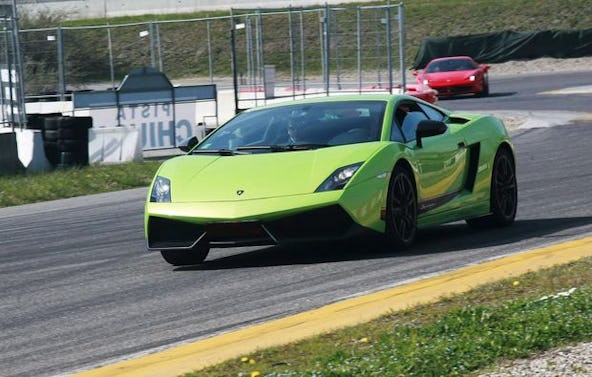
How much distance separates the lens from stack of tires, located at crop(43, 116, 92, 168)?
21672 mm

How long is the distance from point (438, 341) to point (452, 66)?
36.6m

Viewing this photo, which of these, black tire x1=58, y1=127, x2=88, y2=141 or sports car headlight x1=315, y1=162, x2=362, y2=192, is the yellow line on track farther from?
black tire x1=58, y1=127, x2=88, y2=141

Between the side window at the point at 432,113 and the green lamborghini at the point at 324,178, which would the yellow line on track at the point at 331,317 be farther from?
the side window at the point at 432,113

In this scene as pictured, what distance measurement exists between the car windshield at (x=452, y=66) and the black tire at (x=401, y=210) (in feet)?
105

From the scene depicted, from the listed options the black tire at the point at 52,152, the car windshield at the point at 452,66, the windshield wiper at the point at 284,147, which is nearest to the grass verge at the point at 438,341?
the windshield wiper at the point at 284,147

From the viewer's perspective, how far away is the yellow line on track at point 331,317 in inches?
257

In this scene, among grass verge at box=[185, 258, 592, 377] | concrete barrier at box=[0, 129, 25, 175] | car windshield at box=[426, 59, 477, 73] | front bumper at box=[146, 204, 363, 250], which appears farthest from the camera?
car windshield at box=[426, 59, 477, 73]

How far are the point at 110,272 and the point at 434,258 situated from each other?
7.73 feet

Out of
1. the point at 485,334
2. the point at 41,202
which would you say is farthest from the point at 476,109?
the point at 485,334

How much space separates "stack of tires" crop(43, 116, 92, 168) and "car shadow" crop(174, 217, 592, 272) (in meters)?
10.9

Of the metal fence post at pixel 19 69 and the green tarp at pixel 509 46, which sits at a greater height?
the metal fence post at pixel 19 69

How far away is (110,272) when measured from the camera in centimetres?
1009

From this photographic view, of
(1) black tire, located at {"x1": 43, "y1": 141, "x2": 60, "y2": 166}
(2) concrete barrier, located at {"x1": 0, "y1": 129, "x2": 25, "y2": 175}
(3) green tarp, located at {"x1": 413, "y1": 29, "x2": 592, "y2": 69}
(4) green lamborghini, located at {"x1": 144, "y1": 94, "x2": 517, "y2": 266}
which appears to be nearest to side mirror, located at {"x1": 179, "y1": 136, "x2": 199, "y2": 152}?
(4) green lamborghini, located at {"x1": 144, "y1": 94, "x2": 517, "y2": 266}

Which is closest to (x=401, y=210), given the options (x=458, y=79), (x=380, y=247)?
(x=380, y=247)
